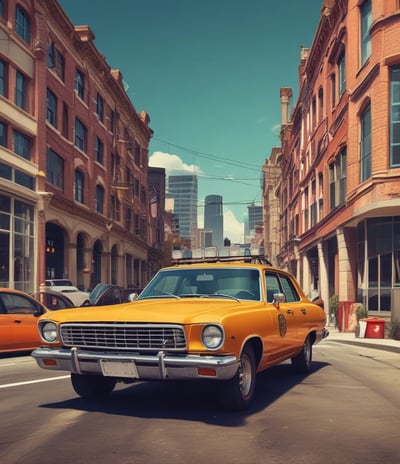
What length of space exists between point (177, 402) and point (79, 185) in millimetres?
30413

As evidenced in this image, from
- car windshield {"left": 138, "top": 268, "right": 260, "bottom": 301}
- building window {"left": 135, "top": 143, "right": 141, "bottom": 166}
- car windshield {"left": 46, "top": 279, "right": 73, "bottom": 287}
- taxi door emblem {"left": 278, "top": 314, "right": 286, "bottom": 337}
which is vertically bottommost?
car windshield {"left": 46, "top": 279, "right": 73, "bottom": 287}

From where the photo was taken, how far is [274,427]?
5418mm

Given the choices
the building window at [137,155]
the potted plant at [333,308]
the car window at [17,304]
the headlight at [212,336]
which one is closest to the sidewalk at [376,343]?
the potted plant at [333,308]

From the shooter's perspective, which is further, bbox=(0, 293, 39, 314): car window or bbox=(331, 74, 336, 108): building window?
bbox=(331, 74, 336, 108): building window

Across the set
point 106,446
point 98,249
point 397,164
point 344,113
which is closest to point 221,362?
point 106,446

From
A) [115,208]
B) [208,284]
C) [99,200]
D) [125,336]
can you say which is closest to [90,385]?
[125,336]

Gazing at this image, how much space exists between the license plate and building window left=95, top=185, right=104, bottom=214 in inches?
1344

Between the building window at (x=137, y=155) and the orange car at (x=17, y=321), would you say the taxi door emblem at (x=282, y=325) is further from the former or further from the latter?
the building window at (x=137, y=155)

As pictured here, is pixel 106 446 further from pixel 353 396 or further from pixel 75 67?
pixel 75 67

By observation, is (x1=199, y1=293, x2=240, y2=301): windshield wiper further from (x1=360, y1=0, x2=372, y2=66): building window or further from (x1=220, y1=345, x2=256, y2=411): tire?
(x1=360, y1=0, x2=372, y2=66): building window

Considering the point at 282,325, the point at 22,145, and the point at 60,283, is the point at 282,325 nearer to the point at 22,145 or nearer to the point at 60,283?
the point at 22,145

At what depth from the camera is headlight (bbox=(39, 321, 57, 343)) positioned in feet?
20.6

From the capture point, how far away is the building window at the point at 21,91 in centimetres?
2597

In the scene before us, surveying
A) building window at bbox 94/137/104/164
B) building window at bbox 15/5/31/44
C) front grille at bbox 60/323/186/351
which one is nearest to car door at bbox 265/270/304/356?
front grille at bbox 60/323/186/351
